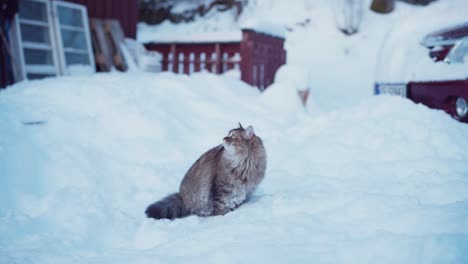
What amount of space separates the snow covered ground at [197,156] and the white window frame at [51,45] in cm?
140

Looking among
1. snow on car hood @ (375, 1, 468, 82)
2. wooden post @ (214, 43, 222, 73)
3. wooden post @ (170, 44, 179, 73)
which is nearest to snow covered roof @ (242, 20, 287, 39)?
wooden post @ (214, 43, 222, 73)

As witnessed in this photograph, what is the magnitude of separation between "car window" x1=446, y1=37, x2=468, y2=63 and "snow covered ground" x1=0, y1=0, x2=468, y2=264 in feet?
2.03

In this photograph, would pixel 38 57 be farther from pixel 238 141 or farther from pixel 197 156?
pixel 238 141

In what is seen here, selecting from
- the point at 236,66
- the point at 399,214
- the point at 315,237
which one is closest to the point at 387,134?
the point at 399,214

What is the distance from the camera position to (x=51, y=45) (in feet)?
25.0

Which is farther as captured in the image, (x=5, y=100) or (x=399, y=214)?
(x=5, y=100)

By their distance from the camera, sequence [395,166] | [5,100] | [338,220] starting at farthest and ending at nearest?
[5,100]
[395,166]
[338,220]

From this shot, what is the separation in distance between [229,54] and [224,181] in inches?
221

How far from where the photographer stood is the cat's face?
3.15 meters

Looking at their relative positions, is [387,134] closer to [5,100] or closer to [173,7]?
[5,100]

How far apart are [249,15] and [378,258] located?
16.8m

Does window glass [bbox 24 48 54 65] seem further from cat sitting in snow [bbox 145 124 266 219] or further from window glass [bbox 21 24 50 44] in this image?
cat sitting in snow [bbox 145 124 266 219]

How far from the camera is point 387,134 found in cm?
452

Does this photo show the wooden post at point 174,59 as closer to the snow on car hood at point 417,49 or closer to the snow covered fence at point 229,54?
the snow covered fence at point 229,54
